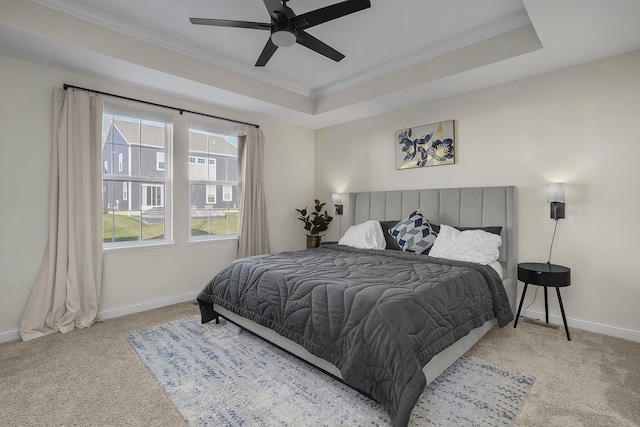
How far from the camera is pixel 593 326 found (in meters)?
2.88

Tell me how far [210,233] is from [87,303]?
154cm

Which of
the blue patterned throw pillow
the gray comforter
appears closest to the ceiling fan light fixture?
the gray comforter

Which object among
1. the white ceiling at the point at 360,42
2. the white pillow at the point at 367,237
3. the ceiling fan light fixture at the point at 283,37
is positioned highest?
the white ceiling at the point at 360,42

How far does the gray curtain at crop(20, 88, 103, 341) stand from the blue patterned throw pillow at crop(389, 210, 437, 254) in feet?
10.6

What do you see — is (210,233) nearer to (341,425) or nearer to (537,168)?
(341,425)

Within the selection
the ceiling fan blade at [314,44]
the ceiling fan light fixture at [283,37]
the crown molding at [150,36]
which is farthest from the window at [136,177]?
the ceiling fan blade at [314,44]

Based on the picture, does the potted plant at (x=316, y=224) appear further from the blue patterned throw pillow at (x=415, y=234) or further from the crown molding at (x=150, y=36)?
the crown molding at (x=150, y=36)

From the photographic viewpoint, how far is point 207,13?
2.69 meters

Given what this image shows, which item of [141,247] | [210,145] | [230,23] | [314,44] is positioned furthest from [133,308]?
[314,44]

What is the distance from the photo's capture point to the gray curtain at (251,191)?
171 inches

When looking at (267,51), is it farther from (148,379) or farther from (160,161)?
(148,379)

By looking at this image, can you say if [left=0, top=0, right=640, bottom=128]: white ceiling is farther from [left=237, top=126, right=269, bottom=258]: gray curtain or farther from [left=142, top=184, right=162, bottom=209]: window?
[left=142, top=184, right=162, bottom=209]: window

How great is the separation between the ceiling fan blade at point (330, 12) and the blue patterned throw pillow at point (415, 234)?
226 cm

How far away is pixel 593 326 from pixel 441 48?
9.99 ft
